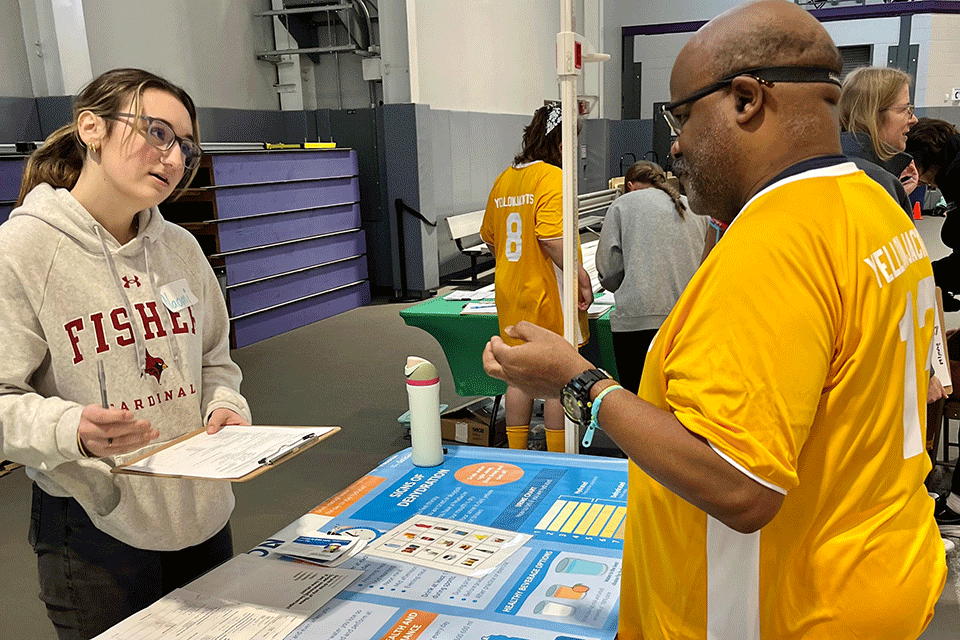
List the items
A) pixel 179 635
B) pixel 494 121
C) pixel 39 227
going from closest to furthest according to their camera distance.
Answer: pixel 179 635
pixel 39 227
pixel 494 121

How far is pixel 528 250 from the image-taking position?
357 centimetres

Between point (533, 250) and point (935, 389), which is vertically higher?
point (533, 250)

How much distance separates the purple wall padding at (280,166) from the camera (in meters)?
6.32

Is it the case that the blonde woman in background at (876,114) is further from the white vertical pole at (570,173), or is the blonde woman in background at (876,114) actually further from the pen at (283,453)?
the pen at (283,453)

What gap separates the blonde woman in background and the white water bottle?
5.79 ft

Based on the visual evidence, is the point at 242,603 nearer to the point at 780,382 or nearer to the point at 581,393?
the point at 581,393

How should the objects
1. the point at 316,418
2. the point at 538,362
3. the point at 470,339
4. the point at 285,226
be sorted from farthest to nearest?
the point at 285,226
the point at 316,418
the point at 470,339
the point at 538,362

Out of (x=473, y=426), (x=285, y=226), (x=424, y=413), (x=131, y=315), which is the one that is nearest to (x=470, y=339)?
(x=473, y=426)

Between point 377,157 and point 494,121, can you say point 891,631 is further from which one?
point 494,121

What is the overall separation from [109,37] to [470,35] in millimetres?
4242

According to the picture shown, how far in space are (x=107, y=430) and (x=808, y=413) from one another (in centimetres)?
102

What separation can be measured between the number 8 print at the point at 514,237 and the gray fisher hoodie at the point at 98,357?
2219 millimetres

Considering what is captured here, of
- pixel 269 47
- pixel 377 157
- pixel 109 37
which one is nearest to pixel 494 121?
pixel 377 157

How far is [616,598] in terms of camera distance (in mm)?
1237
